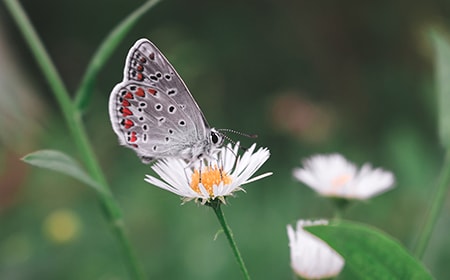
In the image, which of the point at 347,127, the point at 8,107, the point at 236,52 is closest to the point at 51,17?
the point at 236,52

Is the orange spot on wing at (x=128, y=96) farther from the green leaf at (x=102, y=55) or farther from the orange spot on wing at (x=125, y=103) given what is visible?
the green leaf at (x=102, y=55)

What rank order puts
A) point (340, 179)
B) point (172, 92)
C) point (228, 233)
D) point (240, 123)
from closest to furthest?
point (228, 233) → point (172, 92) → point (340, 179) → point (240, 123)

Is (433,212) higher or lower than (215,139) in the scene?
lower

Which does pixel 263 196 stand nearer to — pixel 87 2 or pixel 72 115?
pixel 72 115

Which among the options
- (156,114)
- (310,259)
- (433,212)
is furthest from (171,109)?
(433,212)

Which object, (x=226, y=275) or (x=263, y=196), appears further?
(x=263, y=196)

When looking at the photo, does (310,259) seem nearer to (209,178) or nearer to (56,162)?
(209,178)
